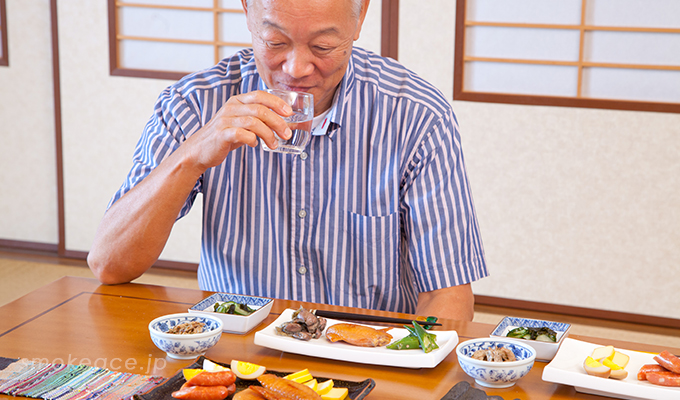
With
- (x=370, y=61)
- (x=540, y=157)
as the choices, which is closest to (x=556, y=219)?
(x=540, y=157)

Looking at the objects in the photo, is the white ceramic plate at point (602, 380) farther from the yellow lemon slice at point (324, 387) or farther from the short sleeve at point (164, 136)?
the short sleeve at point (164, 136)

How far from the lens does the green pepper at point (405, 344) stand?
1161mm

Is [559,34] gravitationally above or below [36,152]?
above

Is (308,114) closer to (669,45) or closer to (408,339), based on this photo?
(408,339)

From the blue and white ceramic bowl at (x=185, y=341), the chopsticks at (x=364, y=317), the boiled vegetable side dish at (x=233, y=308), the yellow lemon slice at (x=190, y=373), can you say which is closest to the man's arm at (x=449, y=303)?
the chopsticks at (x=364, y=317)

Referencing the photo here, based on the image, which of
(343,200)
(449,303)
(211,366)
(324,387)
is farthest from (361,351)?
(343,200)

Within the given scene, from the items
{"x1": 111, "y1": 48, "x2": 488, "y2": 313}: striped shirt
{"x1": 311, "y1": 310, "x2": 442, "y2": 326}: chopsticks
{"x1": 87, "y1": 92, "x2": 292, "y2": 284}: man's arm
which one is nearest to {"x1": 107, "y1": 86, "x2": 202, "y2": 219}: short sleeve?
{"x1": 111, "y1": 48, "x2": 488, "y2": 313}: striped shirt

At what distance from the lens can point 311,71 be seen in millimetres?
1460

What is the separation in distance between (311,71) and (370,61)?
44 centimetres

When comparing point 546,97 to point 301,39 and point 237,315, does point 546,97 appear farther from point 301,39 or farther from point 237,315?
point 237,315

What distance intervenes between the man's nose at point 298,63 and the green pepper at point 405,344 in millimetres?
630

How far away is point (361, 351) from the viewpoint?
1140 millimetres

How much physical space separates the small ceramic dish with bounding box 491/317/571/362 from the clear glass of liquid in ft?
1.88

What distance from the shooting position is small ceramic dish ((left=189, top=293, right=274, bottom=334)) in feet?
4.11
